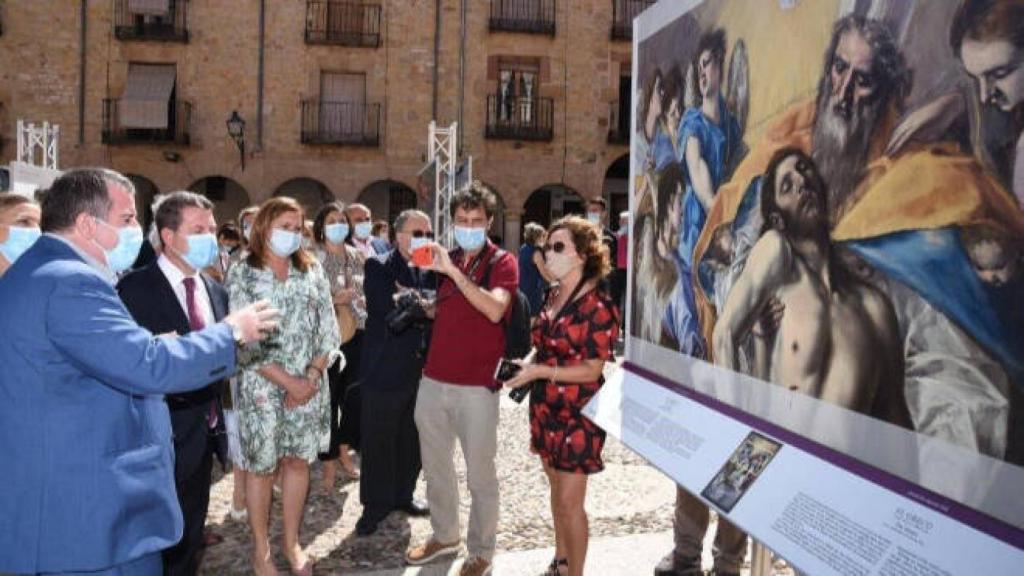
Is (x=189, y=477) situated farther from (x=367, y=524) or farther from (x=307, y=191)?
(x=307, y=191)

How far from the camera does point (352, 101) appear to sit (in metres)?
20.1

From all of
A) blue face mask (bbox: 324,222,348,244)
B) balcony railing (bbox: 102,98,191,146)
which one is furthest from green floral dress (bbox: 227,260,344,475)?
balcony railing (bbox: 102,98,191,146)

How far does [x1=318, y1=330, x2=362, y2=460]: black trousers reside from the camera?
6.03 metres

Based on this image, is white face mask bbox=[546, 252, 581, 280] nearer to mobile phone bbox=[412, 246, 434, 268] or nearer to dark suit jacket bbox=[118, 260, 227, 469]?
mobile phone bbox=[412, 246, 434, 268]

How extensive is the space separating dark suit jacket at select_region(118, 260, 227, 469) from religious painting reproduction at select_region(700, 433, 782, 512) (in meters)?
2.14

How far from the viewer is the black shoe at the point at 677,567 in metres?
4.21

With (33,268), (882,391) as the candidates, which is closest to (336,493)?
(33,268)

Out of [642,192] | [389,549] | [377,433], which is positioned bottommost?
[389,549]

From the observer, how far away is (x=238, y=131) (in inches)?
735

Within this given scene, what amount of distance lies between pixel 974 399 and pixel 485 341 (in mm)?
2657

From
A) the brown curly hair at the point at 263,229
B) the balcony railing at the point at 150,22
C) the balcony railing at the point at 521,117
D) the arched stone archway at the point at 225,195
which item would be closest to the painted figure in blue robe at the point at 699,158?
the brown curly hair at the point at 263,229

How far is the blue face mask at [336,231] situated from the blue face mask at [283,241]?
1745 mm

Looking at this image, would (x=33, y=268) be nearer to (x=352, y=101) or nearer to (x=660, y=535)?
(x=660, y=535)

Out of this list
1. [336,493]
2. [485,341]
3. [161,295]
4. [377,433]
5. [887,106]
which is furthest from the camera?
[336,493]
